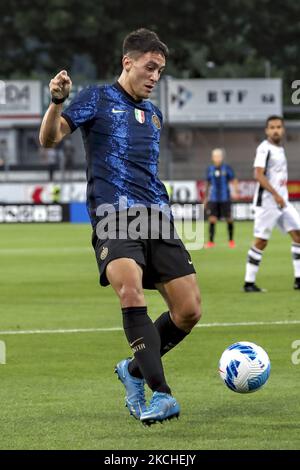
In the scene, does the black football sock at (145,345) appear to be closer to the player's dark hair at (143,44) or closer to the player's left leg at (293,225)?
the player's dark hair at (143,44)

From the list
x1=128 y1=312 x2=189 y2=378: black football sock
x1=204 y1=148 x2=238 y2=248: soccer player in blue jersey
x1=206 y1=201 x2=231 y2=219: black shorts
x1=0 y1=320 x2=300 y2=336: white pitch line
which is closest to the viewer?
x1=128 y1=312 x2=189 y2=378: black football sock

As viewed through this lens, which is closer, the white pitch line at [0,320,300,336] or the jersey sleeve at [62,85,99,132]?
the jersey sleeve at [62,85,99,132]

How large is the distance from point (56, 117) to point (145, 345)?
4.78ft

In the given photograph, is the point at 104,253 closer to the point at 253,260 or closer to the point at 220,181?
the point at 253,260

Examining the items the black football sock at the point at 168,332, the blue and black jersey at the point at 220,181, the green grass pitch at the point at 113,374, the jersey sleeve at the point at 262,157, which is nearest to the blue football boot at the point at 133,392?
the green grass pitch at the point at 113,374

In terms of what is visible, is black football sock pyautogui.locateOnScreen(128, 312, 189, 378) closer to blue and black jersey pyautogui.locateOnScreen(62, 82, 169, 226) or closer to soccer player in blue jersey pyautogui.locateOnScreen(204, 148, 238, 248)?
blue and black jersey pyautogui.locateOnScreen(62, 82, 169, 226)

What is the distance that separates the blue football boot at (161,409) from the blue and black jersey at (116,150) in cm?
127

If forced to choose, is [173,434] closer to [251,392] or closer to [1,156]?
[251,392]

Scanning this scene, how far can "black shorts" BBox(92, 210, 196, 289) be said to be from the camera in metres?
8.18

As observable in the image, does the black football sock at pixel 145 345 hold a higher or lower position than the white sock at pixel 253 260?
higher

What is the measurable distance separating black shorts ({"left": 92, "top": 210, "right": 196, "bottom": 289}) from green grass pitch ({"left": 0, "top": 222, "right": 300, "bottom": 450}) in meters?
0.90

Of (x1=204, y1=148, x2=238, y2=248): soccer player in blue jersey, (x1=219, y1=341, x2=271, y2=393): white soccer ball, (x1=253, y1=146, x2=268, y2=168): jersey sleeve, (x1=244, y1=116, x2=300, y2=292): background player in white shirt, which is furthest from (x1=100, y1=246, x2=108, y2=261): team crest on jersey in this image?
(x1=204, y1=148, x2=238, y2=248): soccer player in blue jersey

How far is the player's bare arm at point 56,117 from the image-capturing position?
7.86 metres
